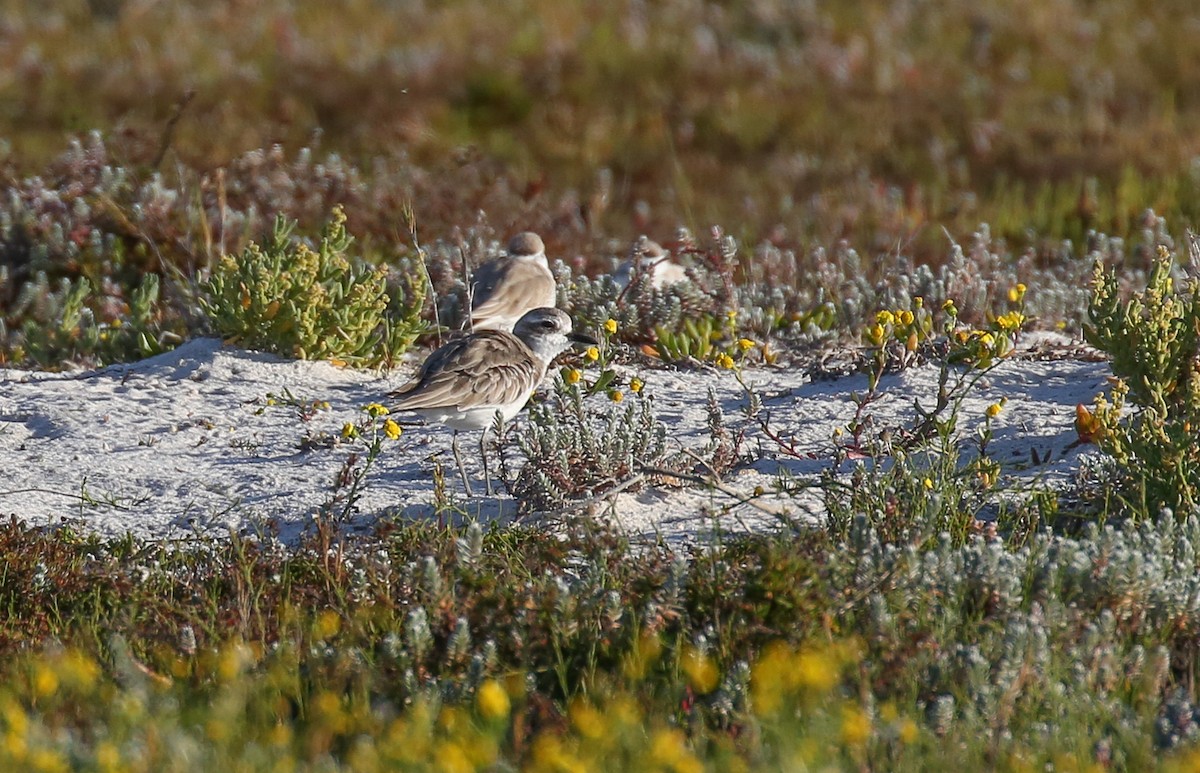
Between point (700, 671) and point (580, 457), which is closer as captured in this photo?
point (700, 671)

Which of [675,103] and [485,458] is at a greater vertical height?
[675,103]

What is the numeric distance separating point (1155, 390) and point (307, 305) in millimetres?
3763

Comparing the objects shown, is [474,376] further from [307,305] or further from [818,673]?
[818,673]

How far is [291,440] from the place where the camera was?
6.74 metres

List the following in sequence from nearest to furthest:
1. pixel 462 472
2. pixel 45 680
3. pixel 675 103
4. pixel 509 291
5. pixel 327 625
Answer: pixel 45 680 < pixel 327 625 < pixel 462 472 < pixel 509 291 < pixel 675 103

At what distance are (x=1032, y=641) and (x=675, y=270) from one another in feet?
18.6

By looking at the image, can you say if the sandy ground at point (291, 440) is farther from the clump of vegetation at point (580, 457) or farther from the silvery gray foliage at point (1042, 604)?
the silvery gray foliage at point (1042, 604)

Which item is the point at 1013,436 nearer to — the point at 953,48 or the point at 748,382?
the point at 748,382

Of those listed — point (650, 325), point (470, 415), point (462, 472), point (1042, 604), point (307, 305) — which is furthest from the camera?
point (650, 325)

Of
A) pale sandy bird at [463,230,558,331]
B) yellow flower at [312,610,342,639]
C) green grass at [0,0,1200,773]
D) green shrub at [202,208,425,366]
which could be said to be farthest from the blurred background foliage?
yellow flower at [312,610,342,639]

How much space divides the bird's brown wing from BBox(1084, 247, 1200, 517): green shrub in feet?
7.45

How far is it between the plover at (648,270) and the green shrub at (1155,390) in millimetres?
2719

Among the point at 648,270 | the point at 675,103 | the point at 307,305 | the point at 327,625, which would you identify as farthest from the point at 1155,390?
the point at 675,103

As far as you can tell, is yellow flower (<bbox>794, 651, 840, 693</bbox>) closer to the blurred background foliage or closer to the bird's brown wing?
the bird's brown wing
